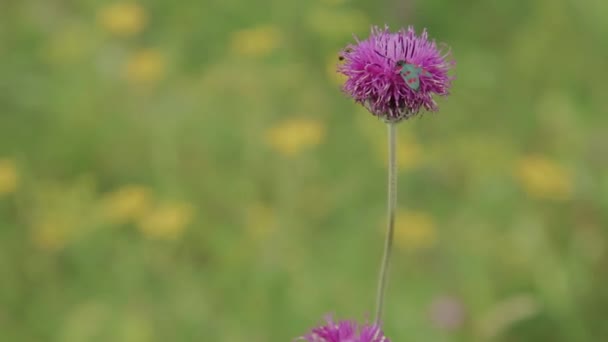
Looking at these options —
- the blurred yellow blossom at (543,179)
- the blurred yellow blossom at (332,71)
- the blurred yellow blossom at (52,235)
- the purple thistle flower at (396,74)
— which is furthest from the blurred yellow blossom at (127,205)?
the purple thistle flower at (396,74)

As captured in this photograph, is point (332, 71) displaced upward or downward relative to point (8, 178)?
upward

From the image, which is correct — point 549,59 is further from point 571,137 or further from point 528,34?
point 571,137

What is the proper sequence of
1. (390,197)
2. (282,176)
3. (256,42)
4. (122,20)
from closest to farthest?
(390,197)
(282,176)
(256,42)
(122,20)

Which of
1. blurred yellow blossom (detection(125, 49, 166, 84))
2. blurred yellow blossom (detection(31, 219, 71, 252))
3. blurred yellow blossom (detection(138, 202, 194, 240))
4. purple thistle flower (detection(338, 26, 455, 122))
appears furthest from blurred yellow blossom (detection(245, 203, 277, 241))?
purple thistle flower (detection(338, 26, 455, 122))

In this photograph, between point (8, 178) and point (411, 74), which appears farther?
point (8, 178)

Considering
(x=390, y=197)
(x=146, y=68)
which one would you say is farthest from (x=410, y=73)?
(x=146, y=68)

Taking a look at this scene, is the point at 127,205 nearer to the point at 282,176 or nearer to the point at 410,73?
the point at 282,176
